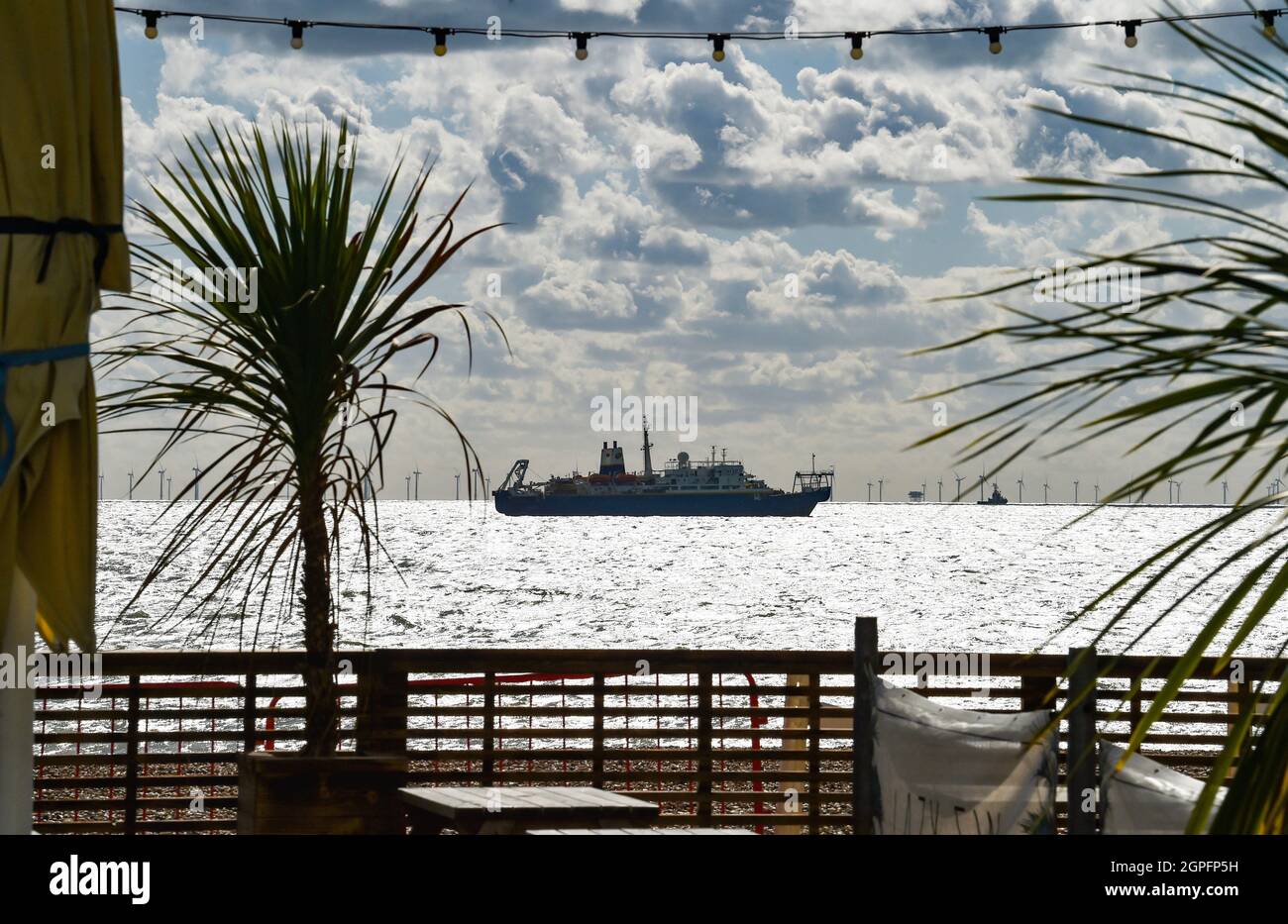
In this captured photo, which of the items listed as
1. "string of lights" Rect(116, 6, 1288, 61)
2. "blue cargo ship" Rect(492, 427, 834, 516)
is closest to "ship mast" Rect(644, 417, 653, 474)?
"blue cargo ship" Rect(492, 427, 834, 516)

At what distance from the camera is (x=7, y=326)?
235cm

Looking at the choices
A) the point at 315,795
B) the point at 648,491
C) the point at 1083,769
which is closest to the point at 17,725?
the point at 315,795

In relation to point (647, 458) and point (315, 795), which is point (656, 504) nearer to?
point (647, 458)

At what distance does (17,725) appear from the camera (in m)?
2.42

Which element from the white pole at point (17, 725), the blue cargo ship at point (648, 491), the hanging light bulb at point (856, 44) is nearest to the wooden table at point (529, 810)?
the white pole at point (17, 725)

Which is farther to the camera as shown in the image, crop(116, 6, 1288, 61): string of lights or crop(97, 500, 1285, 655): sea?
crop(97, 500, 1285, 655): sea

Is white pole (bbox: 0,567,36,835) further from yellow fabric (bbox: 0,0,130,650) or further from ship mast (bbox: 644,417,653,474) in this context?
ship mast (bbox: 644,417,653,474)

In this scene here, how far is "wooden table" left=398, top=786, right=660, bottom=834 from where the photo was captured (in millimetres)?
3469

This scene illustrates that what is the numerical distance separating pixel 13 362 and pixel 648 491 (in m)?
103

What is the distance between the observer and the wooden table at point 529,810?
3.47m

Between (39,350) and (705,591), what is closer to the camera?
(39,350)

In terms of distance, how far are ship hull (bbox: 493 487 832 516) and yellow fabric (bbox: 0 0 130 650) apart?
102277 mm
